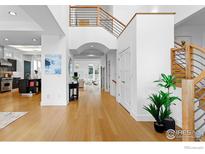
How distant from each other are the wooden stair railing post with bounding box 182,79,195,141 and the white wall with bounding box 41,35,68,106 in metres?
4.87

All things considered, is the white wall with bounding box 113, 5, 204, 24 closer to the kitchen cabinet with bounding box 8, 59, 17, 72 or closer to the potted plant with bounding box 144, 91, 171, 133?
the potted plant with bounding box 144, 91, 171, 133

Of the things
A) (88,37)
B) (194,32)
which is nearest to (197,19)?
(194,32)

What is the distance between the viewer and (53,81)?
668 centimetres

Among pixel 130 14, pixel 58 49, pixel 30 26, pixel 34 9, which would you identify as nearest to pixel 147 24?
pixel 34 9

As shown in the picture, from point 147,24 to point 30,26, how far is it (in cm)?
412

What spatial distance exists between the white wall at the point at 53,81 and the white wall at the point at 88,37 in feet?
3.45

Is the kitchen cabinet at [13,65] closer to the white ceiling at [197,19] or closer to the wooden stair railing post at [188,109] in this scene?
the white ceiling at [197,19]

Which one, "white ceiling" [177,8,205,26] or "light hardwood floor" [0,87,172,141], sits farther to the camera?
"white ceiling" [177,8,205,26]

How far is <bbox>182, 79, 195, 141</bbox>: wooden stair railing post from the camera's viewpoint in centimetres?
268

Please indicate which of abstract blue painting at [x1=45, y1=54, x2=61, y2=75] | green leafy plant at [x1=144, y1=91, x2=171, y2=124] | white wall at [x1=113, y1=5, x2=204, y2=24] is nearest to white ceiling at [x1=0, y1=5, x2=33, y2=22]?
abstract blue painting at [x1=45, y1=54, x2=61, y2=75]

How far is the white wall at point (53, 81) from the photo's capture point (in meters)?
6.65

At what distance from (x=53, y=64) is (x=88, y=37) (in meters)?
2.14
